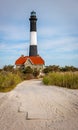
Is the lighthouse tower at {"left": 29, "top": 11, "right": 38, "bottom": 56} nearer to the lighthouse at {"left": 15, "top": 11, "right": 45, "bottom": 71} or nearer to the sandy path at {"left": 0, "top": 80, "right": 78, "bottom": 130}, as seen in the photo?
the lighthouse at {"left": 15, "top": 11, "right": 45, "bottom": 71}

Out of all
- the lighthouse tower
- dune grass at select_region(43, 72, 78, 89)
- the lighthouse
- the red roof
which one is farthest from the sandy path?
the red roof

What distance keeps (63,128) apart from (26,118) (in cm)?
163

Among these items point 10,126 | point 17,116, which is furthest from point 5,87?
point 10,126

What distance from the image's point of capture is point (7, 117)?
890 cm

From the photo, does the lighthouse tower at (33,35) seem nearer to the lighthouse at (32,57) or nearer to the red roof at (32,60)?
the lighthouse at (32,57)

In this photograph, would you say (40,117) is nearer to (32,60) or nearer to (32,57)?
(32,60)

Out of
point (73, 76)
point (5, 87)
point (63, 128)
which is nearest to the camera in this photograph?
point (63, 128)

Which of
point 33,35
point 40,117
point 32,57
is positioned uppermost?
point 33,35

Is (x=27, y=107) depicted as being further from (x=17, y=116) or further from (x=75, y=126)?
(x=75, y=126)

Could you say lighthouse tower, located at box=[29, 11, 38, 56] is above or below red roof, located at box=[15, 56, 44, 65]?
above

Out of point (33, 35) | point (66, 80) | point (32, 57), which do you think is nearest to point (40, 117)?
point (66, 80)

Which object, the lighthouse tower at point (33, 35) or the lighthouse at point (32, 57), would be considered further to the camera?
the lighthouse at point (32, 57)

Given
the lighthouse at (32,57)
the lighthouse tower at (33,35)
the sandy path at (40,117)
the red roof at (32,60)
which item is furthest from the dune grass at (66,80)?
the red roof at (32,60)

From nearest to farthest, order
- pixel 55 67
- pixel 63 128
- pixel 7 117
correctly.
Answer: pixel 63 128, pixel 7 117, pixel 55 67
